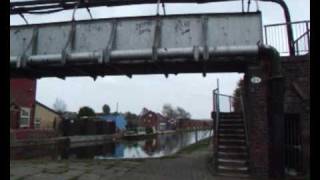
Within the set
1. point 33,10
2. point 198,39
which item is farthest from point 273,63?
point 33,10

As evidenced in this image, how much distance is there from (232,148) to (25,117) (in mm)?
24134

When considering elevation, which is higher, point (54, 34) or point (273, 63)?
point (54, 34)

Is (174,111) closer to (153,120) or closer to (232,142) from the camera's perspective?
(153,120)

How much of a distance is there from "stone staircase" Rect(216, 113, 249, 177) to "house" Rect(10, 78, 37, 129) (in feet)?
66.3

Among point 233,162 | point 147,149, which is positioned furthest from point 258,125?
point 147,149

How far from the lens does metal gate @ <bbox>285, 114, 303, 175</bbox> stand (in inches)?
559

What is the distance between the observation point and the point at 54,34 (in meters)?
15.4

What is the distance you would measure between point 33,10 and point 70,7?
1.49m

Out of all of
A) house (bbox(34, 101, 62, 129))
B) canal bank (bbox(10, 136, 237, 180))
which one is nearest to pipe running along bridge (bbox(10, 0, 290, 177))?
canal bank (bbox(10, 136, 237, 180))

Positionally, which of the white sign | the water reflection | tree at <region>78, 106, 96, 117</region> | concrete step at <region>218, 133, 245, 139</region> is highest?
the white sign

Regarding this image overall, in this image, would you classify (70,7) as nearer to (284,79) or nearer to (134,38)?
(134,38)

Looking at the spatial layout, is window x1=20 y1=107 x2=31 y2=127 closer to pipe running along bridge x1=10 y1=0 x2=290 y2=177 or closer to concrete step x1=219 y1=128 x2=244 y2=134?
pipe running along bridge x1=10 y1=0 x2=290 y2=177
